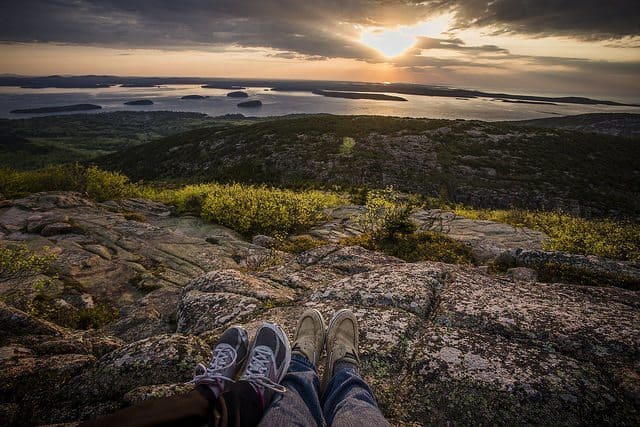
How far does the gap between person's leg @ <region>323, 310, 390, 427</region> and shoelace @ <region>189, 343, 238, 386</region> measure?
100cm

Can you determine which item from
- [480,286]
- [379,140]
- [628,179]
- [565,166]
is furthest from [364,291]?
[628,179]

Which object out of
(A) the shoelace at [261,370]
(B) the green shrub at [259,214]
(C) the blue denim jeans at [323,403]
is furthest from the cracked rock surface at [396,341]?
(B) the green shrub at [259,214]

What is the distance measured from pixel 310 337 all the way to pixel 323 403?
807mm

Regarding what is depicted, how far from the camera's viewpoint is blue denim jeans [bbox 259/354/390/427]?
2594 millimetres

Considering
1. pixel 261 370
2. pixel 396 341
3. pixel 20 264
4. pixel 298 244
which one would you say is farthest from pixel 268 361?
pixel 20 264

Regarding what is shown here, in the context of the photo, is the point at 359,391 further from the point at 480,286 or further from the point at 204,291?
the point at 204,291

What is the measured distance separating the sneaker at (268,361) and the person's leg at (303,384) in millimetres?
96

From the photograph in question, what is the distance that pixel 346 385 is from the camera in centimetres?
300

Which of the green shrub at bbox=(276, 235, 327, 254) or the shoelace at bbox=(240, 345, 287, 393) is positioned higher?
the shoelace at bbox=(240, 345, 287, 393)

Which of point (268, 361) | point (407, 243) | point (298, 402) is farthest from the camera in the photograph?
point (407, 243)

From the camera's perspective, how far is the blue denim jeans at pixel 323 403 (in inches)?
102

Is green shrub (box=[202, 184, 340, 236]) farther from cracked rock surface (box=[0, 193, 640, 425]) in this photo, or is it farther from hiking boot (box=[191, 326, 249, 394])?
hiking boot (box=[191, 326, 249, 394])

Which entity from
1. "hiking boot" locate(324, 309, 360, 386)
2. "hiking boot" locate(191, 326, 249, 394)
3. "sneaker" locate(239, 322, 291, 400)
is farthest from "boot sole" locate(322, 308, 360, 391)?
"hiking boot" locate(191, 326, 249, 394)

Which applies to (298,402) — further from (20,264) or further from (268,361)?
(20,264)
